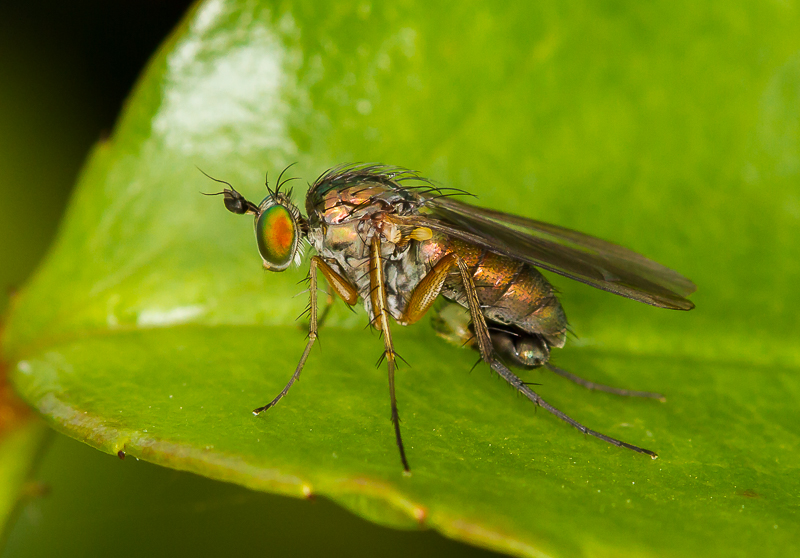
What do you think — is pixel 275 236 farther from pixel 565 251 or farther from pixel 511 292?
pixel 565 251

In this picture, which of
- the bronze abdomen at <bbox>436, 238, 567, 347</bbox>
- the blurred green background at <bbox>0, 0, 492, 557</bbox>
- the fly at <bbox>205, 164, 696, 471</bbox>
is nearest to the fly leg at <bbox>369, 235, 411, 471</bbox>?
the fly at <bbox>205, 164, 696, 471</bbox>

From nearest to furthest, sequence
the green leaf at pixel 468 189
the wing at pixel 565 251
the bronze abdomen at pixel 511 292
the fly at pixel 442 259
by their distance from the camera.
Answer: the green leaf at pixel 468 189
the wing at pixel 565 251
the fly at pixel 442 259
the bronze abdomen at pixel 511 292

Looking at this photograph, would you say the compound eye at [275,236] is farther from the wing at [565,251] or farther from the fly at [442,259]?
the wing at [565,251]

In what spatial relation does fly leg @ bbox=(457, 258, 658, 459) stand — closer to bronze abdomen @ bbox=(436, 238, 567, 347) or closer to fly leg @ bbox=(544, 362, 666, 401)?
bronze abdomen @ bbox=(436, 238, 567, 347)

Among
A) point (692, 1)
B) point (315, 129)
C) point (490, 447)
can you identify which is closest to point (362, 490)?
point (490, 447)

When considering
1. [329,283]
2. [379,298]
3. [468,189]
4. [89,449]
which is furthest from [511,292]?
[89,449]

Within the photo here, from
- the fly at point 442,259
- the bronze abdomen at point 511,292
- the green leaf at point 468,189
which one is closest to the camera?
the green leaf at point 468,189

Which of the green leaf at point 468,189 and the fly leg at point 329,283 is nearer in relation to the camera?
the green leaf at point 468,189

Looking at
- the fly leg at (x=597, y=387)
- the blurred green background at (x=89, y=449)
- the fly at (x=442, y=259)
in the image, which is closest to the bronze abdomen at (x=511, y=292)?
the fly at (x=442, y=259)
